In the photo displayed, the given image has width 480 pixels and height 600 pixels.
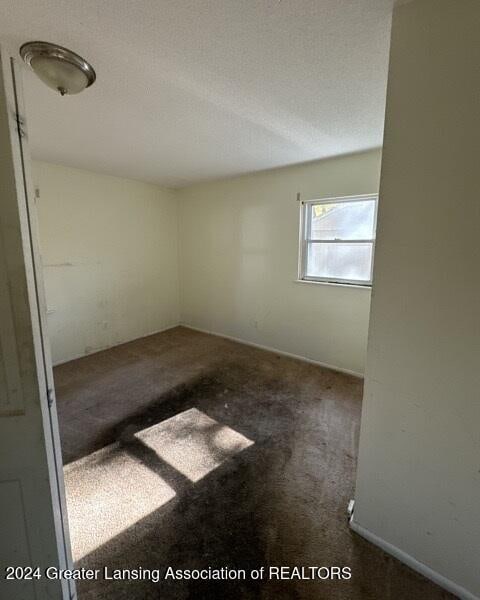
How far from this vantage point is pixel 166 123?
208cm

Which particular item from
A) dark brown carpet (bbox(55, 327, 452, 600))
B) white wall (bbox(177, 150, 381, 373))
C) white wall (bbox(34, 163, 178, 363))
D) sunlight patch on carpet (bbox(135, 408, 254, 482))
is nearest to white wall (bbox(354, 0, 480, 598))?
dark brown carpet (bbox(55, 327, 452, 600))

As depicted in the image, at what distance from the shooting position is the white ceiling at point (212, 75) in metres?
1.12

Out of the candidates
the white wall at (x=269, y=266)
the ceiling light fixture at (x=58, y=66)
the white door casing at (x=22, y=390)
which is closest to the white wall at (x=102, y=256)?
the white wall at (x=269, y=266)

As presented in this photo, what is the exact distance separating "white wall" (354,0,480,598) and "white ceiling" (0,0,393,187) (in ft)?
1.19

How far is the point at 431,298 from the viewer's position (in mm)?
1106

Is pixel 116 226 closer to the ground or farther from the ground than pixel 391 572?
farther from the ground

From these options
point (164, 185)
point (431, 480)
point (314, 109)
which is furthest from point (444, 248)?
point (164, 185)

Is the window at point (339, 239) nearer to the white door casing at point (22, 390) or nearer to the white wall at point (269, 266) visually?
the white wall at point (269, 266)

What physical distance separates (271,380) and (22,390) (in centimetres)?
246

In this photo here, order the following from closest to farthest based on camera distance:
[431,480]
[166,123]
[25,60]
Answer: [431,480], [25,60], [166,123]

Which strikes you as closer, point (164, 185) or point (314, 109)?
point (314, 109)

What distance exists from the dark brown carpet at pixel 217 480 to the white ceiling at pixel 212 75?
232 centimetres

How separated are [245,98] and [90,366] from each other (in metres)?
3.19

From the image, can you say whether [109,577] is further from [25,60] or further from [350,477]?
[25,60]
